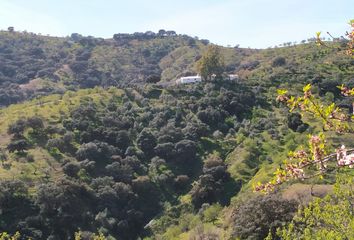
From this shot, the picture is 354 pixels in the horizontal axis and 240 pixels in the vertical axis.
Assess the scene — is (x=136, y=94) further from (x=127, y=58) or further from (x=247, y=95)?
(x=127, y=58)

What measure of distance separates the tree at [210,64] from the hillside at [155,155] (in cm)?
450

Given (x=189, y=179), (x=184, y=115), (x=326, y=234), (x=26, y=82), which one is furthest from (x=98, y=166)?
(x=26, y=82)

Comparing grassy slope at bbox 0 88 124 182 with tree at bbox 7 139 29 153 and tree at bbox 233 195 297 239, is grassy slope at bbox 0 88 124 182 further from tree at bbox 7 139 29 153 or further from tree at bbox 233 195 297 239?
tree at bbox 233 195 297 239

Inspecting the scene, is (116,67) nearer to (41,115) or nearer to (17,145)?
(41,115)

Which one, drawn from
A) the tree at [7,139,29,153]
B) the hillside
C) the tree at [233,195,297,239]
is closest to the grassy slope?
the hillside

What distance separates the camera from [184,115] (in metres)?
91.9

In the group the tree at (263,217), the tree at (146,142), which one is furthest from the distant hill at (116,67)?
the tree at (263,217)

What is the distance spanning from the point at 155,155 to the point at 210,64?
1394 inches

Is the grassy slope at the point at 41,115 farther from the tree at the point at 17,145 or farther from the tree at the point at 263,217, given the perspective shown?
the tree at the point at 263,217

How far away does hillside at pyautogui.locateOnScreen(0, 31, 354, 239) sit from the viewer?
58688 mm

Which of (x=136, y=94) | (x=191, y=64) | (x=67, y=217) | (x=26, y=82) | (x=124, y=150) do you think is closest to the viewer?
(x=67, y=217)

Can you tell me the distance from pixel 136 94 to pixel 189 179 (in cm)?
3506

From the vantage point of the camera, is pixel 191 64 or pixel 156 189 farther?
pixel 191 64

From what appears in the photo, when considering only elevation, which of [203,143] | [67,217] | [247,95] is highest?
[247,95]
